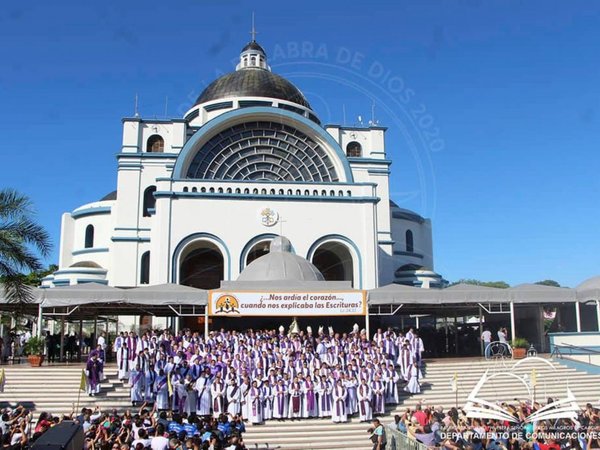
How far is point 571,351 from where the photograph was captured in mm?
22625

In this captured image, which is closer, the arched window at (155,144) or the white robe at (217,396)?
the white robe at (217,396)

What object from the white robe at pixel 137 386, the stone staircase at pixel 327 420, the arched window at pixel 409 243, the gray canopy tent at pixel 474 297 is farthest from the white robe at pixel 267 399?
the arched window at pixel 409 243

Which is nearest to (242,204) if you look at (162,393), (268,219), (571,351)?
(268,219)

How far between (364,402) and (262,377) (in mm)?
3062

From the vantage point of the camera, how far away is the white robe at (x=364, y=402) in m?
16.5

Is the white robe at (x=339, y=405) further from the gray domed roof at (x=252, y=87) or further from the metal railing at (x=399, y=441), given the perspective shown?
the gray domed roof at (x=252, y=87)

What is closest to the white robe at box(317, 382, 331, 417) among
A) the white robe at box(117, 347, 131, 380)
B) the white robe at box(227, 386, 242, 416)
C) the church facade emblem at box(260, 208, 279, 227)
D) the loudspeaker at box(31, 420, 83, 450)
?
the white robe at box(227, 386, 242, 416)

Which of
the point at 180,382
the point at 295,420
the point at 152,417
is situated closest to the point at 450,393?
the point at 295,420

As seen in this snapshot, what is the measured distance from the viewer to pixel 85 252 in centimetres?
4012

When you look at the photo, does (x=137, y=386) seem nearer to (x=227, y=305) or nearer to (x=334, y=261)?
(x=227, y=305)

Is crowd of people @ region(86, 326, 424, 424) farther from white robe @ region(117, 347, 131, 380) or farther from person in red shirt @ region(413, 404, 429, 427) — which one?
person in red shirt @ region(413, 404, 429, 427)

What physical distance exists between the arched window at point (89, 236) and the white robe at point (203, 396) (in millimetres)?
26873

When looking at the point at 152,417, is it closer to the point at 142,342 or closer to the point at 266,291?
the point at 142,342

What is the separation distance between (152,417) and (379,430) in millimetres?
4918
